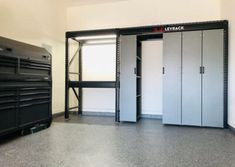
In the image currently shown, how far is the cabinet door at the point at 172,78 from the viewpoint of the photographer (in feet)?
14.6

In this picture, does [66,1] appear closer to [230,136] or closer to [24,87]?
[24,87]

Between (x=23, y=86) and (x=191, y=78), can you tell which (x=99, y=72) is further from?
(x=23, y=86)

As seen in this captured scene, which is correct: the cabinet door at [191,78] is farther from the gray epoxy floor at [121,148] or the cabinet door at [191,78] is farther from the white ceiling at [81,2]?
the white ceiling at [81,2]

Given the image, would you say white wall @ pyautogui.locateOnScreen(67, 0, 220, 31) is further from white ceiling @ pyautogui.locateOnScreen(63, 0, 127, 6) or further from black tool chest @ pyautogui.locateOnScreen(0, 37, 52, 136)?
black tool chest @ pyautogui.locateOnScreen(0, 37, 52, 136)

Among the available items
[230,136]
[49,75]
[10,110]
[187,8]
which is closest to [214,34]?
[187,8]

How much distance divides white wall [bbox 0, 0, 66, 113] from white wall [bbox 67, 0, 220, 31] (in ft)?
1.79

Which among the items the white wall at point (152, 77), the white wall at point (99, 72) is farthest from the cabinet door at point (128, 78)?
the white wall at point (99, 72)

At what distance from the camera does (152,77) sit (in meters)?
5.43

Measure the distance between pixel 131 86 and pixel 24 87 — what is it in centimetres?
229

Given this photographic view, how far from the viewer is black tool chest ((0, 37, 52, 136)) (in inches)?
121

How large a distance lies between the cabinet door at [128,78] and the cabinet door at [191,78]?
3.56ft

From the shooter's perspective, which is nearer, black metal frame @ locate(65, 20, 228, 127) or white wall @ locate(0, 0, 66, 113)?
white wall @ locate(0, 0, 66, 113)

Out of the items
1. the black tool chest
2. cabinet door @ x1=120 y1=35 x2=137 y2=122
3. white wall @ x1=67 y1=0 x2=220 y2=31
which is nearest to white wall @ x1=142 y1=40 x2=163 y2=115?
white wall @ x1=67 y1=0 x2=220 y2=31

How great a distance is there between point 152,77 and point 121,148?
282cm
